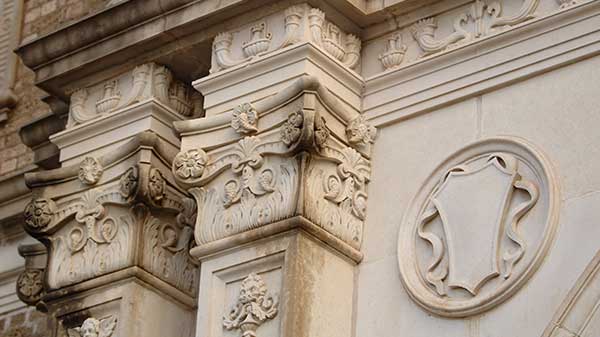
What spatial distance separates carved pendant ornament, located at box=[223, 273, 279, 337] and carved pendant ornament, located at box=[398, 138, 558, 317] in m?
0.72

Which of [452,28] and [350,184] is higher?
[452,28]

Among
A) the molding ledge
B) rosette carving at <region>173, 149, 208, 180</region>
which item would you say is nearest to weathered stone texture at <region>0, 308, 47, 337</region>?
rosette carving at <region>173, 149, 208, 180</region>

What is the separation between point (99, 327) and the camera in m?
11.3

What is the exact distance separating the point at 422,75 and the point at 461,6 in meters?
0.43

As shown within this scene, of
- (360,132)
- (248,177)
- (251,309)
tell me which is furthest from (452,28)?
(251,309)

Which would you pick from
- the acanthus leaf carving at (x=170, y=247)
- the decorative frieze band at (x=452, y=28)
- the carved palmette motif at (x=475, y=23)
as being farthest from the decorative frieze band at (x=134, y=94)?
the carved palmette motif at (x=475, y=23)

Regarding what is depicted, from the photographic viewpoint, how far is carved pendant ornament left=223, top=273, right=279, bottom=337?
33.8ft

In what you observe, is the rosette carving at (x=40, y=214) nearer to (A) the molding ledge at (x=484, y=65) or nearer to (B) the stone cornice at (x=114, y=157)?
(B) the stone cornice at (x=114, y=157)

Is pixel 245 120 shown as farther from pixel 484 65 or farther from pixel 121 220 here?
pixel 484 65

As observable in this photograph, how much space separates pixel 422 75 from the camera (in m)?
10.8

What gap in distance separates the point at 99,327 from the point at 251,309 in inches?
50.0

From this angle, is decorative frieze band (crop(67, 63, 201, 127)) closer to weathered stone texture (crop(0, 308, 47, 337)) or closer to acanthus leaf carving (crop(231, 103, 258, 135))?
acanthus leaf carving (crop(231, 103, 258, 135))

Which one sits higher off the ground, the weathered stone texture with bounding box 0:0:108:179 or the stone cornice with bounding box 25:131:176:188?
the weathered stone texture with bounding box 0:0:108:179

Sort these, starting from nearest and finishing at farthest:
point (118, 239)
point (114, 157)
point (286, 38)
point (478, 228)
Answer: point (478, 228) < point (286, 38) < point (118, 239) < point (114, 157)
